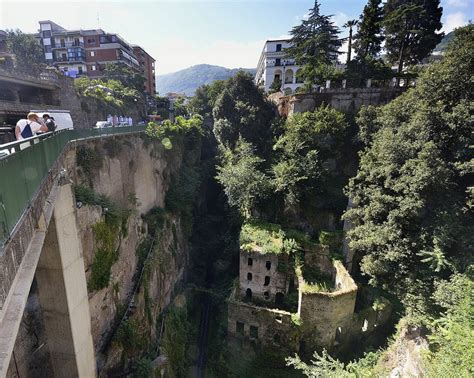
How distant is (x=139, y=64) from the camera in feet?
193

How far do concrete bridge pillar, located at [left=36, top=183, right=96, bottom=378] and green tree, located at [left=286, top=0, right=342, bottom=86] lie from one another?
27.9 m

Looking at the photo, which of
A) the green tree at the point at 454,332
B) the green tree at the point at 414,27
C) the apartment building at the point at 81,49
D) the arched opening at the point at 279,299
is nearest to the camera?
the green tree at the point at 454,332

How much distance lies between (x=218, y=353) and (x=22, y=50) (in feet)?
130

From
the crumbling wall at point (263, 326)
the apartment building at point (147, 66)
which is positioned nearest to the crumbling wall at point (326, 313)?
the crumbling wall at point (263, 326)

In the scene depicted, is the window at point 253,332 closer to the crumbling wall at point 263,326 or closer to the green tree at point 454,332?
the crumbling wall at point 263,326

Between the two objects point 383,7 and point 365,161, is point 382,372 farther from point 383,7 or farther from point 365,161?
point 383,7

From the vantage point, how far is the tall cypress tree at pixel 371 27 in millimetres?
28875

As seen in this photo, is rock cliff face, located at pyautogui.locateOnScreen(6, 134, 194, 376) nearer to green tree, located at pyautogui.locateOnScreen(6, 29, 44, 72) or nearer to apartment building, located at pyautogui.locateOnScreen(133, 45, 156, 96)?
green tree, located at pyautogui.locateOnScreen(6, 29, 44, 72)

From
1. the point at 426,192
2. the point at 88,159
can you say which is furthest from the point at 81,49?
the point at 426,192

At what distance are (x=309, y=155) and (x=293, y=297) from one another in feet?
35.5

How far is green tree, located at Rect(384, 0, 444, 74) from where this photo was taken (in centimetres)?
2726


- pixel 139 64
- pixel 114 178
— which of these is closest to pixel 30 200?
pixel 114 178

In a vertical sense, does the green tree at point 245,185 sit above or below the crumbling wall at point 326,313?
above

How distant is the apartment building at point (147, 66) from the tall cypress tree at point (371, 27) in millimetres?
42303
